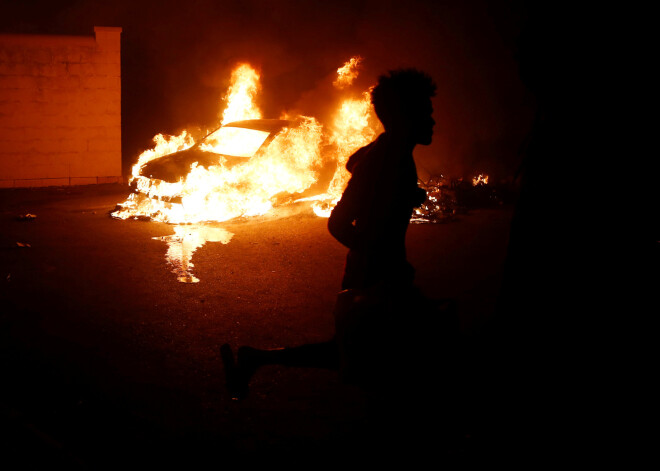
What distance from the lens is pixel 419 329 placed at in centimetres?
260

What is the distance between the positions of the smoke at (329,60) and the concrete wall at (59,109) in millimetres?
A: 1971

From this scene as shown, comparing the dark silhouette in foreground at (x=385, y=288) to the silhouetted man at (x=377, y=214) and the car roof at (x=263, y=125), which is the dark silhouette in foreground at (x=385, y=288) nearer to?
the silhouetted man at (x=377, y=214)

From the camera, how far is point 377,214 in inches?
115

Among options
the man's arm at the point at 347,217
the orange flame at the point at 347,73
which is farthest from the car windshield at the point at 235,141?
the man's arm at the point at 347,217

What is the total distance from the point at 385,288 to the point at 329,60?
14034 millimetres

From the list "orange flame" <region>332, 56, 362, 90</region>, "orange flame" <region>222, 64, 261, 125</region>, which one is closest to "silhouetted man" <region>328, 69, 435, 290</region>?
"orange flame" <region>332, 56, 362, 90</region>

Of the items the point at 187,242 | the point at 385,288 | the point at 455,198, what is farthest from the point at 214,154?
the point at 385,288

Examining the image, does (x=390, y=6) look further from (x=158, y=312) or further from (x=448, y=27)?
(x=158, y=312)

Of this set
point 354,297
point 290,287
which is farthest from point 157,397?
point 290,287

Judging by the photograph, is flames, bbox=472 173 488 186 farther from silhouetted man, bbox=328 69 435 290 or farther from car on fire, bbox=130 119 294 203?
silhouetted man, bbox=328 69 435 290

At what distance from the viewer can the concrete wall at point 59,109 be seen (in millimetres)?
12133

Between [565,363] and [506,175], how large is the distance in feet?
42.1

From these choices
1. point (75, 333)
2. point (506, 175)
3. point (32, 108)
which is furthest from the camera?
point (506, 175)

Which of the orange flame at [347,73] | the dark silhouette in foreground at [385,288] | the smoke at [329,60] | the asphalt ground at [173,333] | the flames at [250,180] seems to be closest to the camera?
the dark silhouette in foreground at [385,288]
